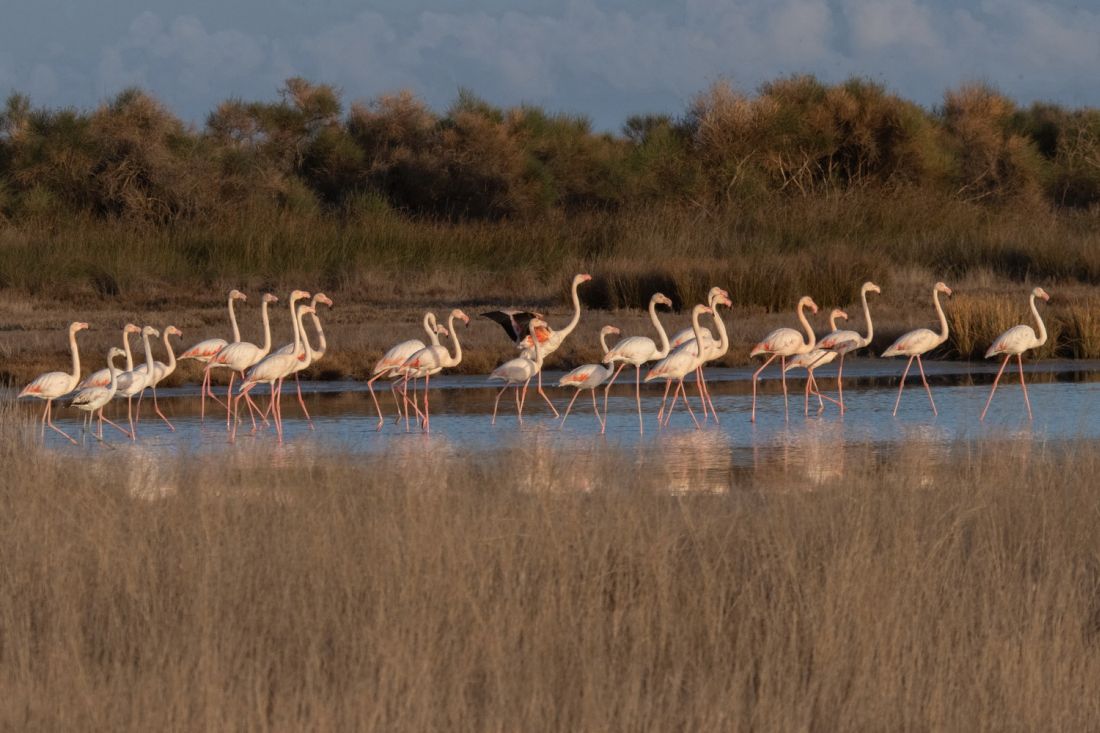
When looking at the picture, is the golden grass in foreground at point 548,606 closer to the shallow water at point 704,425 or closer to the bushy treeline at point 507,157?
the shallow water at point 704,425

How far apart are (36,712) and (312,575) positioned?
4.88 ft

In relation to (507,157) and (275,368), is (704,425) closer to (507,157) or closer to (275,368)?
(275,368)

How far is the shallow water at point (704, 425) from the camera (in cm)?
1058

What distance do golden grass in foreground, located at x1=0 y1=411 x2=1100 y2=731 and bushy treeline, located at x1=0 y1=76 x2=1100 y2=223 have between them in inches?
967

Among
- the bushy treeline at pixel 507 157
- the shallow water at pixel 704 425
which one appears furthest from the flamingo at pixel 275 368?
the bushy treeline at pixel 507 157

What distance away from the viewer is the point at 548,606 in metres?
5.55

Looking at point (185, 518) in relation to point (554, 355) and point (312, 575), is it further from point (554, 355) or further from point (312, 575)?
point (554, 355)

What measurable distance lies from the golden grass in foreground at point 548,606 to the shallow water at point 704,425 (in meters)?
2.02

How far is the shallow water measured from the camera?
10.6 m

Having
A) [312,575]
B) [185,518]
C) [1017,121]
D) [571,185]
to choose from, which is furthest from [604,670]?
[1017,121]

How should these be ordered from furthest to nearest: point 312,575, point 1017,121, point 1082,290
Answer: point 1017,121
point 1082,290
point 312,575

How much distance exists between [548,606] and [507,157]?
3358 cm

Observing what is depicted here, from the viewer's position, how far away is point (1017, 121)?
45562 mm

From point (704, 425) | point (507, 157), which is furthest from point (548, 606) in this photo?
point (507, 157)
